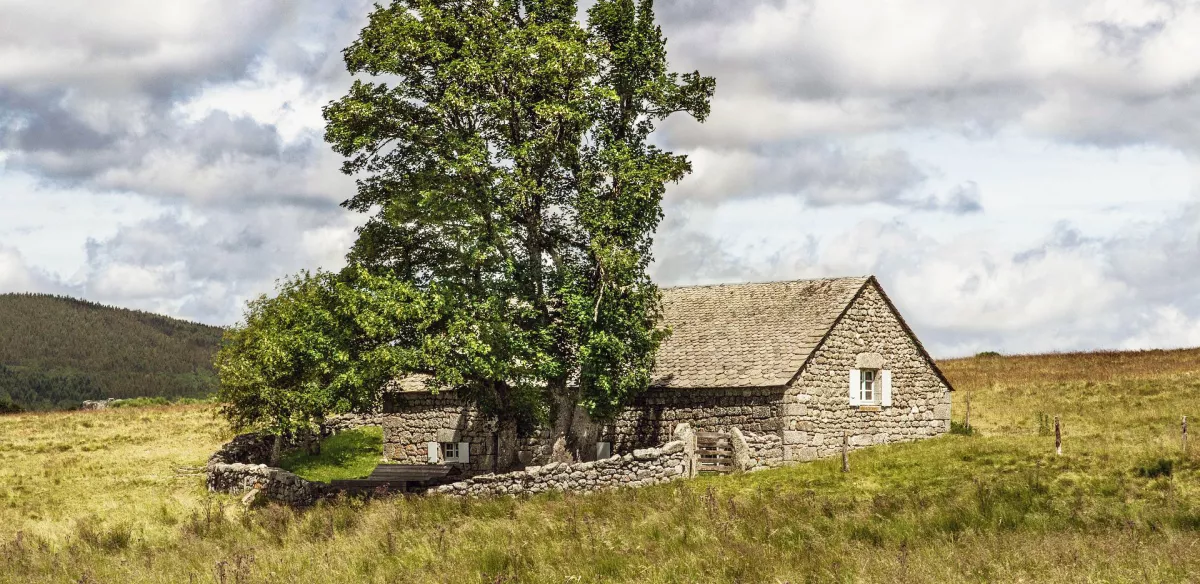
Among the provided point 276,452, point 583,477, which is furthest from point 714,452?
point 276,452

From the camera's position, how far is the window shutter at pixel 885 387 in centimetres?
3180

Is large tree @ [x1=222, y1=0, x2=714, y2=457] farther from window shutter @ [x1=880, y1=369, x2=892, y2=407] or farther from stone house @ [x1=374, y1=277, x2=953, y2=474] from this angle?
window shutter @ [x1=880, y1=369, x2=892, y2=407]

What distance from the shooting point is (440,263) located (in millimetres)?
28109

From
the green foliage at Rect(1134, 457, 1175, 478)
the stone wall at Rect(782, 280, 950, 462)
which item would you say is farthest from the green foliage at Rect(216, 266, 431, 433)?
the green foliage at Rect(1134, 457, 1175, 478)

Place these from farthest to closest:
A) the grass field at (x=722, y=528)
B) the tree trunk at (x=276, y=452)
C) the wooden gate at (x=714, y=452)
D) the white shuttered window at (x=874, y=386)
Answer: the tree trunk at (x=276, y=452) < the white shuttered window at (x=874, y=386) < the wooden gate at (x=714, y=452) < the grass field at (x=722, y=528)

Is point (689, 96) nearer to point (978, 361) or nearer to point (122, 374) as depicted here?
point (978, 361)

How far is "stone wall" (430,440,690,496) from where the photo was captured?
26219 millimetres

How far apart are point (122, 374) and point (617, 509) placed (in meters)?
183

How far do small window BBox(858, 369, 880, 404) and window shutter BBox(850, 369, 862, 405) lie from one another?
10.4 inches

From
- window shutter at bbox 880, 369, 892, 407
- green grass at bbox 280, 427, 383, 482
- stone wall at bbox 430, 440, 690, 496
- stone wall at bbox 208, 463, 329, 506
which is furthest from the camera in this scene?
green grass at bbox 280, 427, 383, 482

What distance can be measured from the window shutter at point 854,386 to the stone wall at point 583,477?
679 centimetres

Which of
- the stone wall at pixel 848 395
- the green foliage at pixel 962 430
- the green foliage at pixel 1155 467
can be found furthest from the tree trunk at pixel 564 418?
the green foliage at pixel 1155 467

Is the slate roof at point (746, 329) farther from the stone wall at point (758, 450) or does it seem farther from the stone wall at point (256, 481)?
the stone wall at point (256, 481)

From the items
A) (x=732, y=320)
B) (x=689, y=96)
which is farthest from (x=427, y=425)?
(x=689, y=96)
